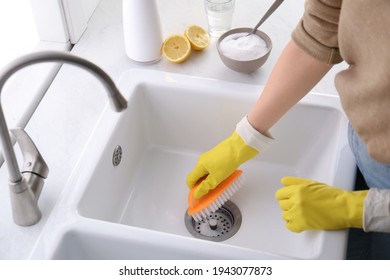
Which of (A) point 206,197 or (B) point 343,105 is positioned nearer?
(B) point 343,105

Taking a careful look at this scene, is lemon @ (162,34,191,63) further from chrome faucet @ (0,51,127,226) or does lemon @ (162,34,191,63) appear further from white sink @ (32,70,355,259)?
chrome faucet @ (0,51,127,226)

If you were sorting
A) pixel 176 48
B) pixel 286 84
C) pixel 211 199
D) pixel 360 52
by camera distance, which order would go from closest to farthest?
pixel 360 52
pixel 286 84
pixel 211 199
pixel 176 48

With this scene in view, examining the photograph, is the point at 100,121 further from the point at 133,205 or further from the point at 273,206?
the point at 273,206

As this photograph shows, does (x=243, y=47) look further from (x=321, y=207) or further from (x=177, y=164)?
(x=321, y=207)

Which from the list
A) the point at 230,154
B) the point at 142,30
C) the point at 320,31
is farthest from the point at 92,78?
the point at 320,31

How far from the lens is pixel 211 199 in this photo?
3.92 feet

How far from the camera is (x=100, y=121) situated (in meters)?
1.17

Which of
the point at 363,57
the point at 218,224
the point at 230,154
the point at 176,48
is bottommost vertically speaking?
the point at 218,224

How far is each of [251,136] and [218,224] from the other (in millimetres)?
224

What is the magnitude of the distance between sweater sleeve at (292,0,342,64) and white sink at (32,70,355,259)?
0.70ft

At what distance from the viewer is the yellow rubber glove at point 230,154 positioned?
3.81 ft

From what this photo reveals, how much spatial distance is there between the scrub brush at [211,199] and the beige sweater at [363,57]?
0.34m

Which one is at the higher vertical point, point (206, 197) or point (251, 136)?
point (251, 136)
